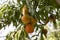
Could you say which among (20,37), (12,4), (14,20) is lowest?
(20,37)

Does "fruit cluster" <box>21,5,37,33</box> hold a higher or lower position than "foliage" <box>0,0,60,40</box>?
lower

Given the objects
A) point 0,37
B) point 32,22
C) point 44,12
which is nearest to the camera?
point 32,22

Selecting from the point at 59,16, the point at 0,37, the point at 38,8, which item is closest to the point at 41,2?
the point at 38,8

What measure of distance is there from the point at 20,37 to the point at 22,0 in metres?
0.20

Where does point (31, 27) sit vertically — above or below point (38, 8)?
below

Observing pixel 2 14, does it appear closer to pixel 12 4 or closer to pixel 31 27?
pixel 12 4

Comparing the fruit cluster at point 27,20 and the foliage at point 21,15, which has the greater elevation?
the foliage at point 21,15

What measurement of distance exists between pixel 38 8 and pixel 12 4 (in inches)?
6.1

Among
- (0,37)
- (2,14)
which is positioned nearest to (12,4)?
(2,14)

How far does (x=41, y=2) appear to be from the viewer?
0.86 metres

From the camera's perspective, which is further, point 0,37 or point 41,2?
point 0,37

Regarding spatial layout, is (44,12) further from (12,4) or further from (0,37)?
(0,37)

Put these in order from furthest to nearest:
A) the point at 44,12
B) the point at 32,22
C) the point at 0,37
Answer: the point at 0,37, the point at 44,12, the point at 32,22

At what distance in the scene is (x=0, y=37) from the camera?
5.67 ft
